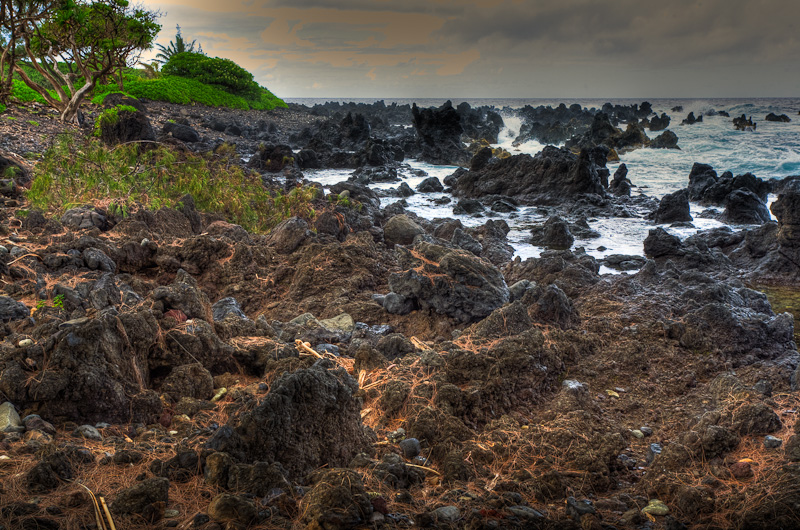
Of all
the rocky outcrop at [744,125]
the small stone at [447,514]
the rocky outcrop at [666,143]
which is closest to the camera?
the small stone at [447,514]

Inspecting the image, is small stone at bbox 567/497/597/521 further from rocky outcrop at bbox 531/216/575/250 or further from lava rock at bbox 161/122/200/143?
lava rock at bbox 161/122/200/143

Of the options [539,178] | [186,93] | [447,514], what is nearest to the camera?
[447,514]

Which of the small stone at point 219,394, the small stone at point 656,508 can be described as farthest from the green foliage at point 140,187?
the small stone at point 656,508

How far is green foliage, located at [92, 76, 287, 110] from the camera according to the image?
26766 mm

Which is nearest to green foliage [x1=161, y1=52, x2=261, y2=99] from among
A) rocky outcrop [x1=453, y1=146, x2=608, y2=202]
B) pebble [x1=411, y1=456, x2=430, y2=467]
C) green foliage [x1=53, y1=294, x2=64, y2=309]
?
rocky outcrop [x1=453, y1=146, x2=608, y2=202]

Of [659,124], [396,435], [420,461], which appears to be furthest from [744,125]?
[420,461]

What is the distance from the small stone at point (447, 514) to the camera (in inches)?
81.9

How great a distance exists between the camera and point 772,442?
2693 millimetres

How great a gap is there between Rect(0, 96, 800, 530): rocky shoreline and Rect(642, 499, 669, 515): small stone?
4 cm

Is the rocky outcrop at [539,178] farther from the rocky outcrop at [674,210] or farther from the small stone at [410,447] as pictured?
the small stone at [410,447]

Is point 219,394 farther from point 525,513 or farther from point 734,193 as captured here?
point 734,193

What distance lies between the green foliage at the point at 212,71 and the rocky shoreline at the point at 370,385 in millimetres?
29510

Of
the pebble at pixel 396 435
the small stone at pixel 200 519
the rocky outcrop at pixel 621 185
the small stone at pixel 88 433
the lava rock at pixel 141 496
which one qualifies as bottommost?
the pebble at pixel 396 435

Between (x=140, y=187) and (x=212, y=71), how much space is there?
30.3m
